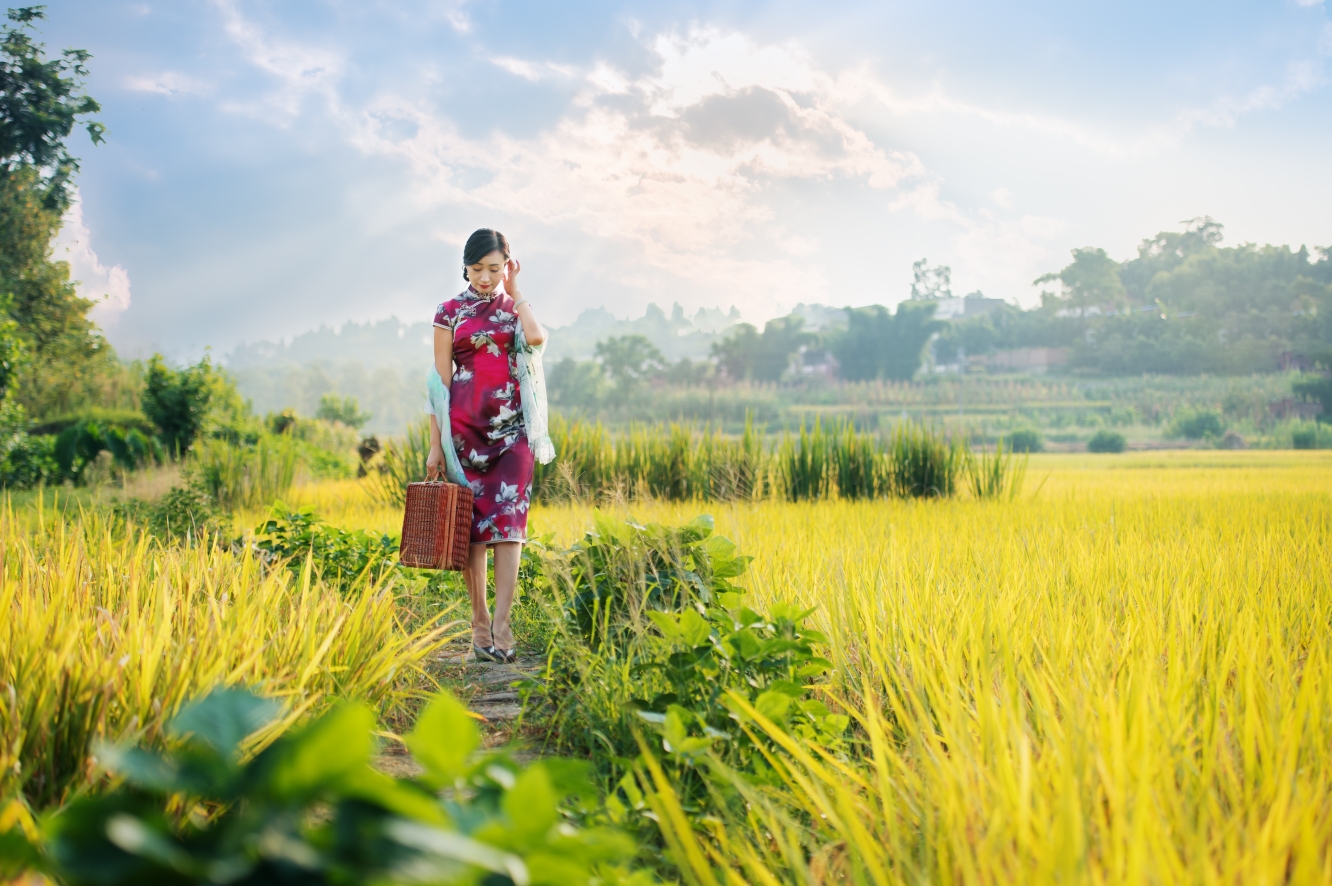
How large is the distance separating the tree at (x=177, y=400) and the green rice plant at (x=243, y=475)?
9.92ft

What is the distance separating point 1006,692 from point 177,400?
41.4 ft

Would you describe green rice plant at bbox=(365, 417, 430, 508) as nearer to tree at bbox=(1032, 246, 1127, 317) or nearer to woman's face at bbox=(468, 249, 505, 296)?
woman's face at bbox=(468, 249, 505, 296)

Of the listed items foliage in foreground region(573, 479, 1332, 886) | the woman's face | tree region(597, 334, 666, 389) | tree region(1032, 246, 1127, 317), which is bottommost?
foliage in foreground region(573, 479, 1332, 886)

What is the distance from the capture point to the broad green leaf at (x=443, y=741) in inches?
27.7

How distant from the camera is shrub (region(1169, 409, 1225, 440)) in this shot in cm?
3150

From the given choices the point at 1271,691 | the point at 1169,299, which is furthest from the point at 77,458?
the point at 1169,299

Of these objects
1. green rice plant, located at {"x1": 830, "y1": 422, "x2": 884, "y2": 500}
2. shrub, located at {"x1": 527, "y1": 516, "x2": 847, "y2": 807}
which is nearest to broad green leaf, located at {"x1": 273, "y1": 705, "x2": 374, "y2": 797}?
shrub, located at {"x1": 527, "y1": 516, "x2": 847, "y2": 807}

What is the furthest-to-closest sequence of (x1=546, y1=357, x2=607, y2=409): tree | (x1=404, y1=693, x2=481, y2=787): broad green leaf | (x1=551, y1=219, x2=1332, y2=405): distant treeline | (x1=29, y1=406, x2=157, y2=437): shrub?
1. (x1=546, y1=357, x2=607, y2=409): tree
2. (x1=551, y1=219, x2=1332, y2=405): distant treeline
3. (x1=29, y1=406, x2=157, y2=437): shrub
4. (x1=404, y1=693, x2=481, y2=787): broad green leaf

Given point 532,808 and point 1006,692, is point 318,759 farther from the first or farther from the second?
point 1006,692

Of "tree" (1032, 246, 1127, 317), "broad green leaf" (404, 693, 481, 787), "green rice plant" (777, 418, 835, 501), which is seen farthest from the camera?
"tree" (1032, 246, 1127, 317)

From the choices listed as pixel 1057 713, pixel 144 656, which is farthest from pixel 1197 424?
pixel 144 656

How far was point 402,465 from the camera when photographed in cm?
855

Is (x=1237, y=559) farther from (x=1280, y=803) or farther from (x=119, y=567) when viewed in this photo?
(x=119, y=567)

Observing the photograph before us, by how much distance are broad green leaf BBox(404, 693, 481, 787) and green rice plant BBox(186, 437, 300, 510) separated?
8484mm
